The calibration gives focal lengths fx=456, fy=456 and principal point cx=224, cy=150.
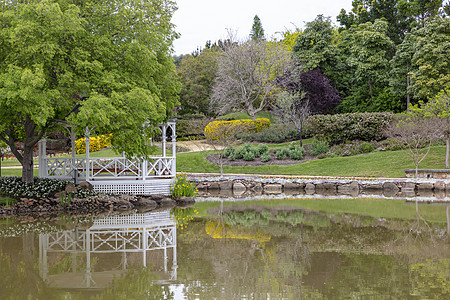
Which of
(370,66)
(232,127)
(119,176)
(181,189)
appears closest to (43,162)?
(119,176)

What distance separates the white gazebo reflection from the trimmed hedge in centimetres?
1799

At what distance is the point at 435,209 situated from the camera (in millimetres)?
14156

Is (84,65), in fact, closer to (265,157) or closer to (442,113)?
(265,157)

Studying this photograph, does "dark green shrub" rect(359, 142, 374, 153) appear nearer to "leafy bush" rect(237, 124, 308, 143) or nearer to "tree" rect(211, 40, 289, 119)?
"leafy bush" rect(237, 124, 308, 143)

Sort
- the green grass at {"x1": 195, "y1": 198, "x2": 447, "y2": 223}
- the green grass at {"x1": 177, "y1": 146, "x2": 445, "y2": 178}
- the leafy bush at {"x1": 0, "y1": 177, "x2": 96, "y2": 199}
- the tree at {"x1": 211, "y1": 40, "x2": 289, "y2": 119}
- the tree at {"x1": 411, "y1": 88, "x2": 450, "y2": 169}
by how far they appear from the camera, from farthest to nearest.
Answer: the tree at {"x1": 211, "y1": 40, "x2": 289, "y2": 119} < the green grass at {"x1": 177, "y1": 146, "x2": 445, "y2": 178} < the tree at {"x1": 411, "y1": 88, "x2": 450, "y2": 169} < the leafy bush at {"x1": 0, "y1": 177, "x2": 96, "y2": 199} < the green grass at {"x1": 195, "y1": 198, "x2": 447, "y2": 223}

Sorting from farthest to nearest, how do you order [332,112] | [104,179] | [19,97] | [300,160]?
[332,112], [300,160], [104,179], [19,97]

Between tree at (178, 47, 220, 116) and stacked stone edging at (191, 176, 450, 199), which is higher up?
tree at (178, 47, 220, 116)

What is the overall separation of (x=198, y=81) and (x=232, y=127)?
15304 millimetres

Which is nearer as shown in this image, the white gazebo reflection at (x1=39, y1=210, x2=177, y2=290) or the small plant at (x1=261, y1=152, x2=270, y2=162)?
the white gazebo reflection at (x1=39, y1=210, x2=177, y2=290)

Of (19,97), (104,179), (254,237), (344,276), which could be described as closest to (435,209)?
(254,237)

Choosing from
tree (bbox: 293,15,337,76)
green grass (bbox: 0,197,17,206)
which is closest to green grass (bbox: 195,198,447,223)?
green grass (bbox: 0,197,17,206)

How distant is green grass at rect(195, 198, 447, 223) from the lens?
13039 mm

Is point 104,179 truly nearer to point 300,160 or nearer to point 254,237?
point 254,237

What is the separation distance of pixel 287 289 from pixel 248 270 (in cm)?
108
